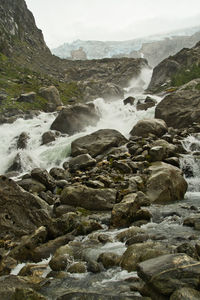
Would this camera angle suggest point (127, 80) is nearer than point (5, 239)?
No

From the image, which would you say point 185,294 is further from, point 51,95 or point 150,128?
point 51,95

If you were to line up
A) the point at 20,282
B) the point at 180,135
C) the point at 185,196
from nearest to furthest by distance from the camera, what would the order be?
the point at 20,282 < the point at 185,196 < the point at 180,135

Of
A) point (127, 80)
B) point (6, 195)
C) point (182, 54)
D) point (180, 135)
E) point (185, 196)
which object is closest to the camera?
point (6, 195)

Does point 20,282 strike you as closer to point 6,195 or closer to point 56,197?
point 6,195

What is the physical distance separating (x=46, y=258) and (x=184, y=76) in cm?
4895

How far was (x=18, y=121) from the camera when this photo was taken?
1458 inches

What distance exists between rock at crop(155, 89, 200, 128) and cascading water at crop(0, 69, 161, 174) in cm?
371

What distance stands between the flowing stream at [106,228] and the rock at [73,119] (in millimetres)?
912

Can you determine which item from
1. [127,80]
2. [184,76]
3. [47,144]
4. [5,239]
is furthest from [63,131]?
[127,80]

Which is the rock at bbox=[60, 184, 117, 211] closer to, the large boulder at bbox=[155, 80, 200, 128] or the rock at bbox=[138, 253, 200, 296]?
the rock at bbox=[138, 253, 200, 296]

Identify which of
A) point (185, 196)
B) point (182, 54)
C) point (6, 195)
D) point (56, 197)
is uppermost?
point (182, 54)

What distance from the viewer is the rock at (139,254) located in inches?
255

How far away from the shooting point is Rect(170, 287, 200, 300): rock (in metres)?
4.21

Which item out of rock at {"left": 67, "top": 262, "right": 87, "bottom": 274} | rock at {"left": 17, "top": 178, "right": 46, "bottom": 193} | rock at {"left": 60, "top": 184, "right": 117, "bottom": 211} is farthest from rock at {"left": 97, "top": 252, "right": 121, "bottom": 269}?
rock at {"left": 17, "top": 178, "right": 46, "bottom": 193}
